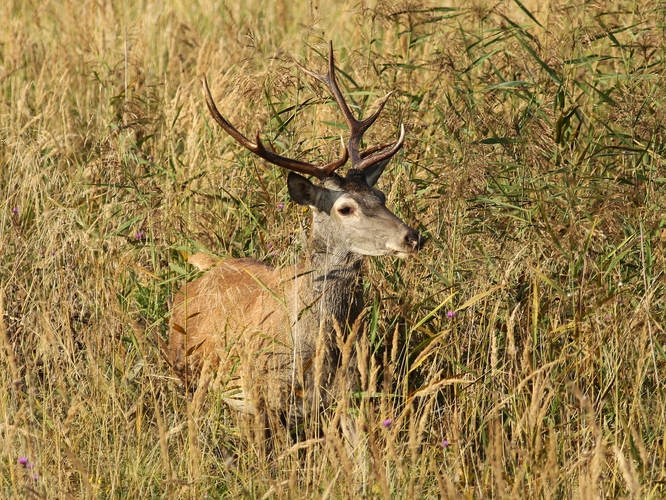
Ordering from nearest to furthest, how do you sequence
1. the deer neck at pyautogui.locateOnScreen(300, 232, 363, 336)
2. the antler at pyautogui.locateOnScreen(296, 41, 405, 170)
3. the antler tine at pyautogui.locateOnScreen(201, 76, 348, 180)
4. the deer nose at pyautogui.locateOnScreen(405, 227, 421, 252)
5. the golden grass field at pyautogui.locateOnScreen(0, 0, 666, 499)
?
the golden grass field at pyautogui.locateOnScreen(0, 0, 666, 499) < the deer nose at pyautogui.locateOnScreen(405, 227, 421, 252) < the antler tine at pyautogui.locateOnScreen(201, 76, 348, 180) < the deer neck at pyautogui.locateOnScreen(300, 232, 363, 336) < the antler at pyautogui.locateOnScreen(296, 41, 405, 170)

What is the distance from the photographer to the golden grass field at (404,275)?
3638 millimetres

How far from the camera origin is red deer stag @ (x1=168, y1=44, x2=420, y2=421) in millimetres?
4562

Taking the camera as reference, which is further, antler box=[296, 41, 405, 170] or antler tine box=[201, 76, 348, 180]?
antler box=[296, 41, 405, 170]

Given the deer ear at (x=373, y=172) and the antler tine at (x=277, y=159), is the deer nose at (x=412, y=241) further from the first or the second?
the deer ear at (x=373, y=172)

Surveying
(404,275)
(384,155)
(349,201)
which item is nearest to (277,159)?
(349,201)

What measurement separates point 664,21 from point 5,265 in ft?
12.0

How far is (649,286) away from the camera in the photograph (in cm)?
424

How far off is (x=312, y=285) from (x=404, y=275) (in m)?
0.46

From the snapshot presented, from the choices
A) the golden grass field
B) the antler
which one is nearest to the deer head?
the antler

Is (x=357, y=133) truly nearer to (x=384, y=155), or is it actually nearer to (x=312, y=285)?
(x=384, y=155)

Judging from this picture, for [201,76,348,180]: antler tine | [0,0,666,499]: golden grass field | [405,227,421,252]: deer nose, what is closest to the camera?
[0,0,666,499]: golden grass field

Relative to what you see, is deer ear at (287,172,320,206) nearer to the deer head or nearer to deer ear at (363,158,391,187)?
the deer head

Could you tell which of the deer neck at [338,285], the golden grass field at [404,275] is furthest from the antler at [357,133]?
the deer neck at [338,285]

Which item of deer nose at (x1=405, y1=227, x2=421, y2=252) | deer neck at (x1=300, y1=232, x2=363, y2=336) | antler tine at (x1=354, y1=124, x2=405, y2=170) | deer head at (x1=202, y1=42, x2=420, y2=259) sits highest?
antler tine at (x1=354, y1=124, x2=405, y2=170)
